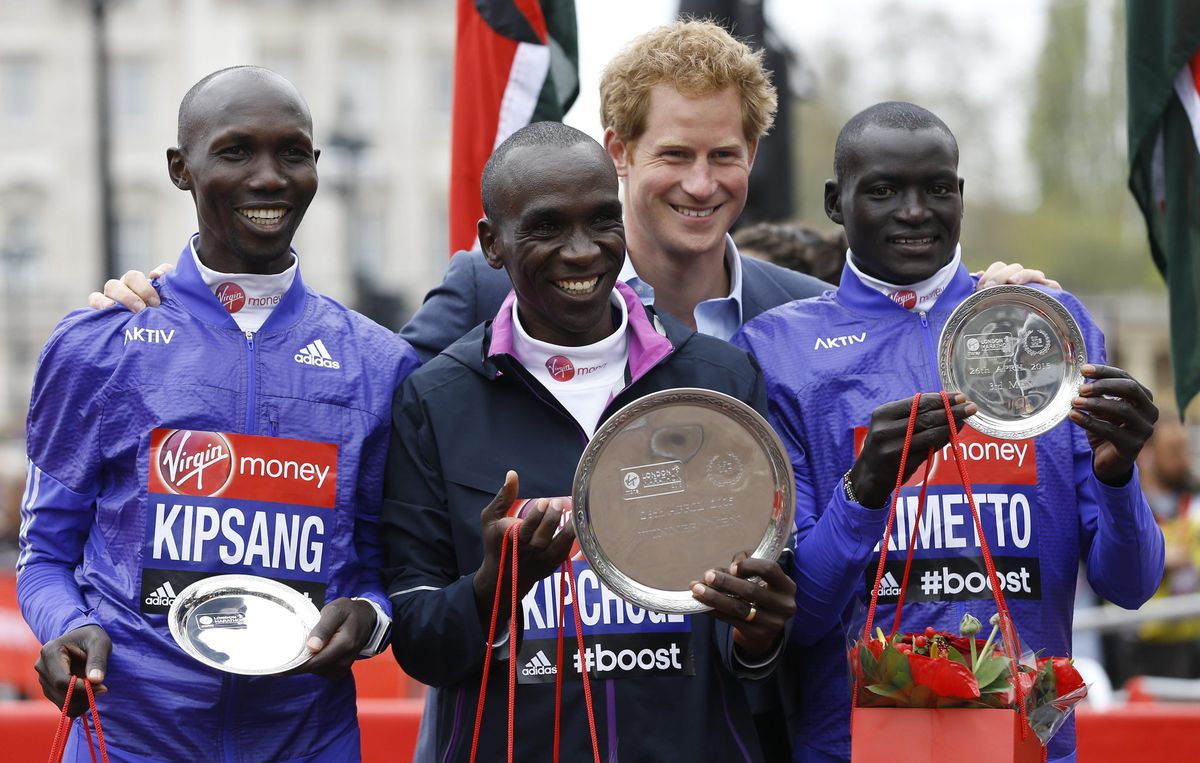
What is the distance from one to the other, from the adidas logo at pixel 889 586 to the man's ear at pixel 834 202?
0.90 metres

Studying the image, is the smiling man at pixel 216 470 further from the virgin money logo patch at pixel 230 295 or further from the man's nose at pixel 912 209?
the man's nose at pixel 912 209

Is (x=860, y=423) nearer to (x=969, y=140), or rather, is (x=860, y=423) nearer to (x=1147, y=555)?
(x=1147, y=555)

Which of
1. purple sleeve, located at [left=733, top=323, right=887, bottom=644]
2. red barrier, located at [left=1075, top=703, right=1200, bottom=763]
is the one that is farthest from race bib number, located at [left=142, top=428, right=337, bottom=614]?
red barrier, located at [left=1075, top=703, right=1200, bottom=763]

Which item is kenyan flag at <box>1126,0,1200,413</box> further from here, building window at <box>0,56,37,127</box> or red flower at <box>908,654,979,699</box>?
building window at <box>0,56,37,127</box>

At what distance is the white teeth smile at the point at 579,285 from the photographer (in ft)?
11.2

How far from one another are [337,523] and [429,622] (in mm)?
398

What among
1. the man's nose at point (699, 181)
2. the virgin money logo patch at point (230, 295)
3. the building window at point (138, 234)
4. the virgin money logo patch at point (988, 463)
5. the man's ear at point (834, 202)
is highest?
the building window at point (138, 234)

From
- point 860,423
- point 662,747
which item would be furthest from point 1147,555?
point 662,747

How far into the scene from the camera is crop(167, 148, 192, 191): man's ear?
145 inches

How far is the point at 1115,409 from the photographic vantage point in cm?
312

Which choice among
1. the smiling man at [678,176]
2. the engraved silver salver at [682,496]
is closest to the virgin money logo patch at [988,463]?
the engraved silver salver at [682,496]

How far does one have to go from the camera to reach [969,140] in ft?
166

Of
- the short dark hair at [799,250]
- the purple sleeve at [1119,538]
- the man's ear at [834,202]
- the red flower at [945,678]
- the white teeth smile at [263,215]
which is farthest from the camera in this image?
the short dark hair at [799,250]

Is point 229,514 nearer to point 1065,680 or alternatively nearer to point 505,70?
point 1065,680
